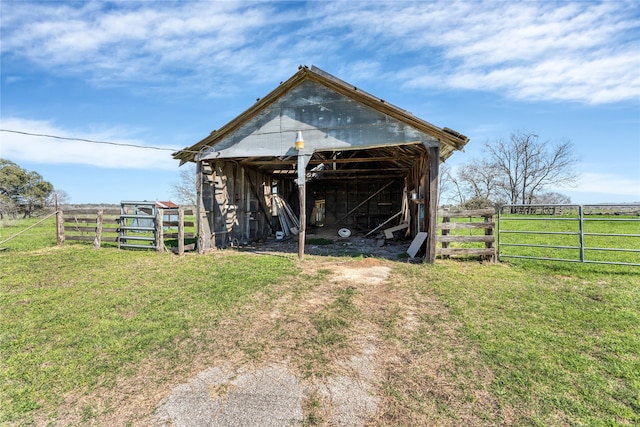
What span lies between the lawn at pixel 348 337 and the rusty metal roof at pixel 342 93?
3.31m

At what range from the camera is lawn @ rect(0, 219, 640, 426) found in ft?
8.29

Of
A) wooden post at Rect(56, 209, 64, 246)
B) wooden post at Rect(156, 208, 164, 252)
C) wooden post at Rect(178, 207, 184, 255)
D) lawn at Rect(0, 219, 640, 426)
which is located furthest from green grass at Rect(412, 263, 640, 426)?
wooden post at Rect(56, 209, 64, 246)

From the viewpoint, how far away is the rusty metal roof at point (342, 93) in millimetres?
7484

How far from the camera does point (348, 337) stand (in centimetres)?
370

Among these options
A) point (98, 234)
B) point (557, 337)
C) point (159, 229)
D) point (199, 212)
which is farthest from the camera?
point (98, 234)

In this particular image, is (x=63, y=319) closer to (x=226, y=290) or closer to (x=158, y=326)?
(x=158, y=326)

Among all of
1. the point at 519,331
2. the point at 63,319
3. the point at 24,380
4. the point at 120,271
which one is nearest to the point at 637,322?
the point at 519,331

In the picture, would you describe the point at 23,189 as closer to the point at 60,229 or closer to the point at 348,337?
the point at 60,229

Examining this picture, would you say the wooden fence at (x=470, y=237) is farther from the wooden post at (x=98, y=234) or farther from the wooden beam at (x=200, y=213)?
the wooden post at (x=98, y=234)

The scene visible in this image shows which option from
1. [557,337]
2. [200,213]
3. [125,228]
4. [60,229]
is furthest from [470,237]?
[60,229]

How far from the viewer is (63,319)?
4.18m

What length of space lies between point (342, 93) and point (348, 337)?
257 inches

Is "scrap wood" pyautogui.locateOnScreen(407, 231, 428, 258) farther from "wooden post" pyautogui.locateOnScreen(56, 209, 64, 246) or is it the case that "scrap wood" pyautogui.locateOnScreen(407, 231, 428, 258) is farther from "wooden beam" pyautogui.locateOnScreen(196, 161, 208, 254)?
"wooden post" pyautogui.locateOnScreen(56, 209, 64, 246)

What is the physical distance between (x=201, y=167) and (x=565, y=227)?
730 inches
